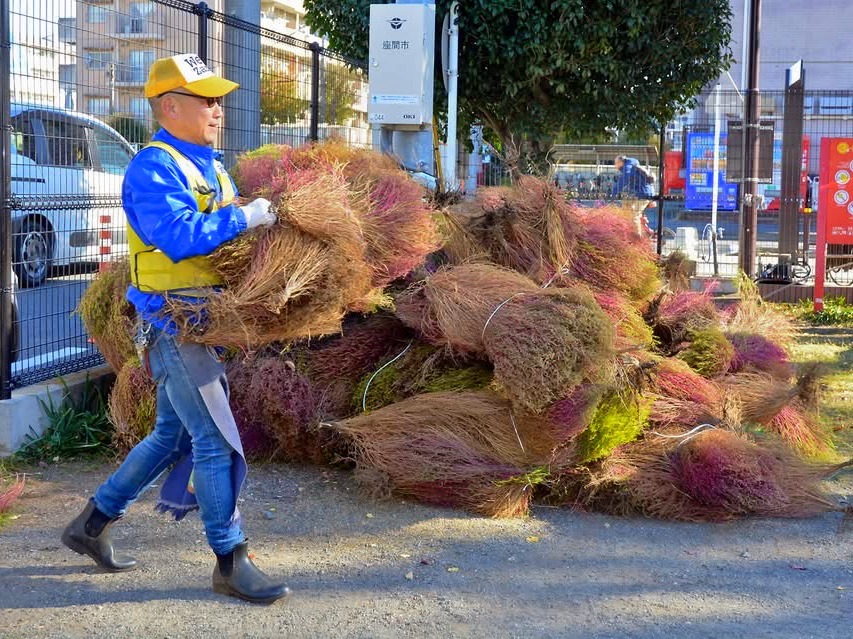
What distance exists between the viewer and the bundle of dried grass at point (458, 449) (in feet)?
15.6

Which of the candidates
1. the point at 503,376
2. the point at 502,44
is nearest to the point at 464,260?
the point at 503,376

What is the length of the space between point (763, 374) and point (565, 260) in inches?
57.3

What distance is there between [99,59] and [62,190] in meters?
0.90

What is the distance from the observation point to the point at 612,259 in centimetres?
573

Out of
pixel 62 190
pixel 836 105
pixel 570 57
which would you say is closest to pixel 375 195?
pixel 62 190

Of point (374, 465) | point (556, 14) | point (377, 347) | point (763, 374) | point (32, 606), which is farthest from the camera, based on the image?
point (556, 14)

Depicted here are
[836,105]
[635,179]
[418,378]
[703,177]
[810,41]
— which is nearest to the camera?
[418,378]

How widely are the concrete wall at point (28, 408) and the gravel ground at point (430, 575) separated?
0.40 meters

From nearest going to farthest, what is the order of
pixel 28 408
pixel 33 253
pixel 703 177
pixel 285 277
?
pixel 285 277 < pixel 28 408 < pixel 33 253 < pixel 703 177

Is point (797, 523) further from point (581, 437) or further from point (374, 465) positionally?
point (374, 465)

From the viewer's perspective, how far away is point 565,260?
5.58 meters

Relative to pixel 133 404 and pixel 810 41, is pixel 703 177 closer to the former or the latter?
pixel 133 404

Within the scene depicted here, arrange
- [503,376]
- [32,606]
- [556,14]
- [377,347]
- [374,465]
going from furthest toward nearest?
1. [556,14]
2. [377,347]
3. [374,465]
4. [503,376]
5. [32,606]

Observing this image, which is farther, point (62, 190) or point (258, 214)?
point (62, 190)
